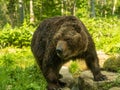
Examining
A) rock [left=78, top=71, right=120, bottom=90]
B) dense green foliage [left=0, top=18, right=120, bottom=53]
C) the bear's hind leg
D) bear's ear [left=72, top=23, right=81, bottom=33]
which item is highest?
bear's ear [left=72, top=23, right=81, bottom=33]

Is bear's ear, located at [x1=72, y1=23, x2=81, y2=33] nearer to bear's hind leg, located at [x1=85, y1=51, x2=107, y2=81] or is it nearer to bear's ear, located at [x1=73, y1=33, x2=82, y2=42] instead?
bear's ear, located at [x1=73, y1=33, x2=82, y2=42]

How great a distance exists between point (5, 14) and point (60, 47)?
71.2ft

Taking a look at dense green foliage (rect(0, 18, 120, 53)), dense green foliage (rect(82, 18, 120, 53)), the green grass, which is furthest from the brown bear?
dense green foliage (rect(0, 18, 120, 53))

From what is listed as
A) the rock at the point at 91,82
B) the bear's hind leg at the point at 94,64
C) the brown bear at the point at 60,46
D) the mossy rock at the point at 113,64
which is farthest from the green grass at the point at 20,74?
the mossy rock at the point at 113,64

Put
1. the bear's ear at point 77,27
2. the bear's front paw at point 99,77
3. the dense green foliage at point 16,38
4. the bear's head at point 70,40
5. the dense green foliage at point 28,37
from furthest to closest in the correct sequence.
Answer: the dense green foliage at point 16,38 → the dense green foliage at point 28,37 → the bear's front paw at point 99,77 → the bear's ear at point 77,27 → the bear's head at point 70,40

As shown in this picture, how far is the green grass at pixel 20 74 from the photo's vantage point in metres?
5.70

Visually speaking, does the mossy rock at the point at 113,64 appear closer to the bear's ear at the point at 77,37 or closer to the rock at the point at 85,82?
the rock at the point at 85,82

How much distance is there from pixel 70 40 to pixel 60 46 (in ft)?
0.72

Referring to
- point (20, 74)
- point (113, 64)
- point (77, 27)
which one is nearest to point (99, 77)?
point (113, 64)

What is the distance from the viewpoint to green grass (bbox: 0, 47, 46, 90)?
5695mm

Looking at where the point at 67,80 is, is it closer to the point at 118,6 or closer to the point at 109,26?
the point at 109,26

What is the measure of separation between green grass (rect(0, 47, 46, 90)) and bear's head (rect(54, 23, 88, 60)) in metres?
0.95

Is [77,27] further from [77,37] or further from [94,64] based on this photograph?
[94,64]

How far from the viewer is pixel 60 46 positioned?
489cm
